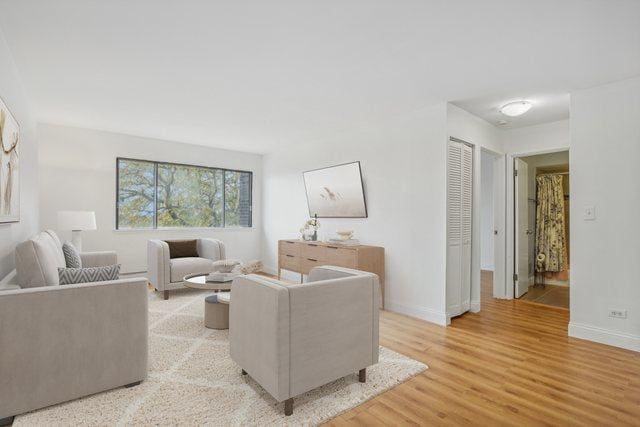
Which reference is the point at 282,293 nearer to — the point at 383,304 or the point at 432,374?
the point at 432,374

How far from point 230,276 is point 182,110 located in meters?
2.15

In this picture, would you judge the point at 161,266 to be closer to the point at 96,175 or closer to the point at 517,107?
the point at 96,175

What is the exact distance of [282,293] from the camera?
1853 millimetres

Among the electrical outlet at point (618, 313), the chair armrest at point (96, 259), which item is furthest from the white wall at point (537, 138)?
the chair armrest at point (96, 259)

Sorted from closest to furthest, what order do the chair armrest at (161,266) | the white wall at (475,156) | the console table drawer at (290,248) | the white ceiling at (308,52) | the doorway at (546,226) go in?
the white ceiling at (308,52), the white wall at (475,156), the chair armrest at (161,266), the console table drawer at (290,248), the doorway at (546,226)

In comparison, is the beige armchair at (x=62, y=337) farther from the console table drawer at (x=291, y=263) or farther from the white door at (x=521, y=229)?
the white door at (x=521, y=229)

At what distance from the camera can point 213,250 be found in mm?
5074

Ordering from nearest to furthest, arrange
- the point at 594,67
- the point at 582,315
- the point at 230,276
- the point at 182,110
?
the point at 594,67, the point at 582,315, the point at 230,276, the point at 182,110

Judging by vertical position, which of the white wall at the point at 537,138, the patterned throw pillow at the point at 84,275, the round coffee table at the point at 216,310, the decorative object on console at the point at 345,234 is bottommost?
the round coffee table at the point at 216,310

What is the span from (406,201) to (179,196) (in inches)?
161

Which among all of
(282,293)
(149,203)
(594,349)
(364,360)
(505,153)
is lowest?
(594,349)

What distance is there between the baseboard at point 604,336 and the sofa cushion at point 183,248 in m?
4.96

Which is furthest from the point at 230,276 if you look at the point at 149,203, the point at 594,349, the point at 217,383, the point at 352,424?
the point at 594,349

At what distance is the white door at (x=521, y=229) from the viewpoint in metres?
4.75
